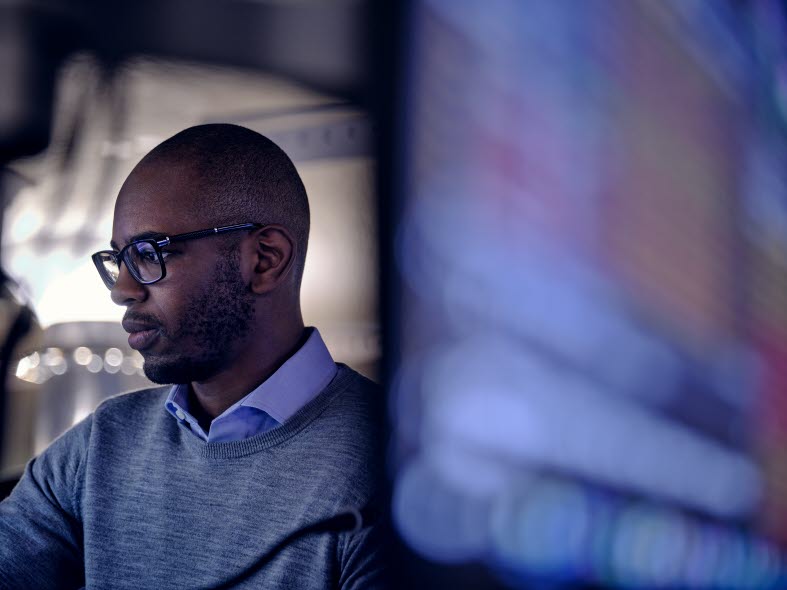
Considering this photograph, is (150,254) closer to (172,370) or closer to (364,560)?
(172,370)

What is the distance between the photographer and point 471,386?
61 centimetres

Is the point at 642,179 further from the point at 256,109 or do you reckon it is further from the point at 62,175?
the point at 62,175

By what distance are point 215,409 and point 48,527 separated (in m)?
0.31

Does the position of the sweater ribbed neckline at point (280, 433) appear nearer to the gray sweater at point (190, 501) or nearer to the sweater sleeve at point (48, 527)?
the gray sweater at point (190, 501)

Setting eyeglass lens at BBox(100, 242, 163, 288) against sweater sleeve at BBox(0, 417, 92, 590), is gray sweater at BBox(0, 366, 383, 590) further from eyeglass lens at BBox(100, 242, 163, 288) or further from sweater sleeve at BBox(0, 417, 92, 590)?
eyeglass lens at BBox(100, 242, 163, 288)

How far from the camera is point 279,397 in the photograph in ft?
2.94

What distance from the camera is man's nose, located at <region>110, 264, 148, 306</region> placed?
0.88 metres

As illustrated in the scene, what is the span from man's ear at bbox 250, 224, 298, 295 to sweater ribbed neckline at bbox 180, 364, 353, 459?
0.15 m

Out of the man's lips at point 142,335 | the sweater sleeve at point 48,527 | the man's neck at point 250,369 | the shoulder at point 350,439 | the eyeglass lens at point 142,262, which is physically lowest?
the sweater sleeve at point 48,527

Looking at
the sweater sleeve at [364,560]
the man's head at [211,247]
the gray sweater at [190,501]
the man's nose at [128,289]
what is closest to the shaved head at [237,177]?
the man's head at [211,247]

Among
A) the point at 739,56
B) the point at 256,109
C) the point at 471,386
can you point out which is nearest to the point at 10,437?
the point at 256,109

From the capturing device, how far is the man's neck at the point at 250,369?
93cm

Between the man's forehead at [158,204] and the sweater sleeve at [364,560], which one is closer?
the sweater sleeve at [364,560]

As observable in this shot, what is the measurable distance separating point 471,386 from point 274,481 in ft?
1.13
